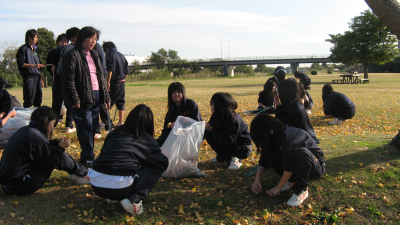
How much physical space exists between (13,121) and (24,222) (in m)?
3.78

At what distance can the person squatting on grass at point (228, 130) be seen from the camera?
13.8ft

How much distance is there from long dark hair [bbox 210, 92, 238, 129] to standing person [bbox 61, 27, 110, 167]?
1747mm

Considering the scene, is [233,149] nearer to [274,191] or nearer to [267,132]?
[274,191]

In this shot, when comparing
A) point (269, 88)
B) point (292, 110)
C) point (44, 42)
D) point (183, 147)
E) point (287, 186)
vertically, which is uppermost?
point (44, 42)

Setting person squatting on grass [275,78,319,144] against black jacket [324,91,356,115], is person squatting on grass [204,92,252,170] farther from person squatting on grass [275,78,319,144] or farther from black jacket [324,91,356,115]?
black jacket [324,91,356,115]

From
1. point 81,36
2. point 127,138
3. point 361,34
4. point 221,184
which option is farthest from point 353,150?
point 361,34

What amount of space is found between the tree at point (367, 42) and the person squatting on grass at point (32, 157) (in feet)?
122

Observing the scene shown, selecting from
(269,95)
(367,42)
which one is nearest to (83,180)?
(269,95)

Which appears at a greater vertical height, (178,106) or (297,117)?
(178,106)

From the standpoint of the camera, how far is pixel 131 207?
3039mm

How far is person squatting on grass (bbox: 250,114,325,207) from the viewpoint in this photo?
10.2ft

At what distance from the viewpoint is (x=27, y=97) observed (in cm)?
685

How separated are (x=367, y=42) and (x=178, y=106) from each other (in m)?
36.1

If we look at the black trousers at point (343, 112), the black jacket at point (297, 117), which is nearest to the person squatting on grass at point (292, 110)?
the black jacket at point (297, 117)
